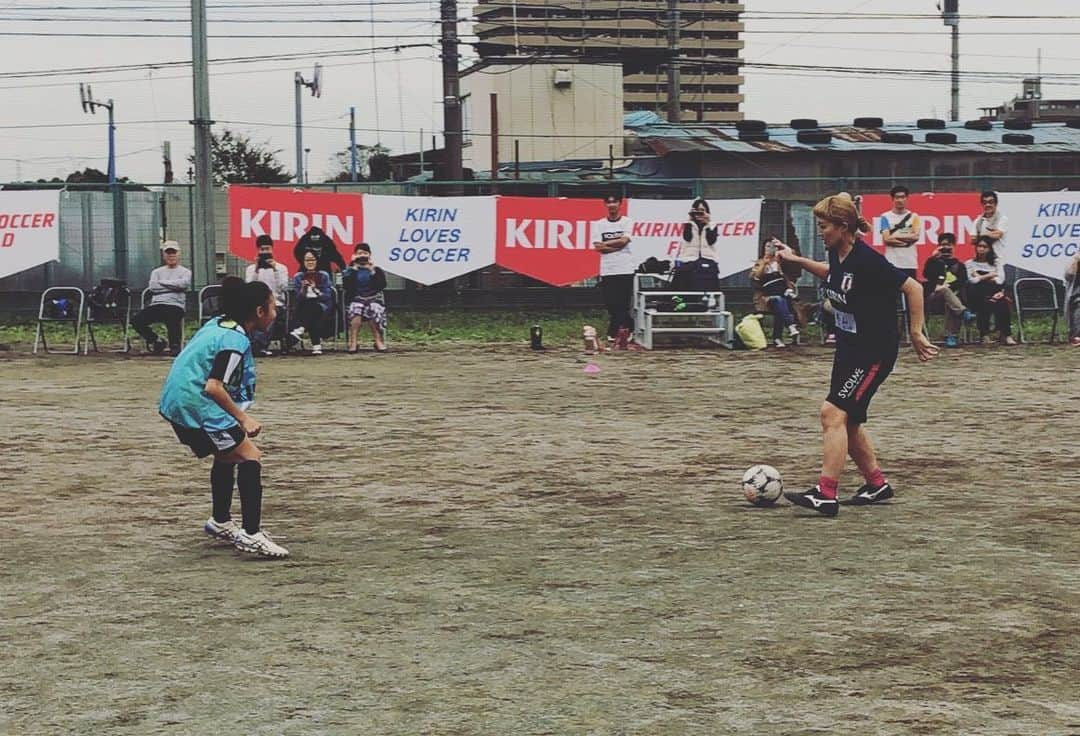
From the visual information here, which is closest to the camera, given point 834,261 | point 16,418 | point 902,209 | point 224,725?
point 224,725

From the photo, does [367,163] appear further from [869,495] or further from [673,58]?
[869,495]

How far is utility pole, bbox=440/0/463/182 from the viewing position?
32.9 meters

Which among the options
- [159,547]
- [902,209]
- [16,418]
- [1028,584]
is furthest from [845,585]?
[902,209]

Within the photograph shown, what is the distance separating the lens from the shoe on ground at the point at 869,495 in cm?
893

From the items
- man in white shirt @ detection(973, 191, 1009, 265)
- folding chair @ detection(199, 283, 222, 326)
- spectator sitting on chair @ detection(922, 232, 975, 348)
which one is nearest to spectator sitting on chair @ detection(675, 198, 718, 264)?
spectator sitting on chair @ detection(922, 232, 975, 348)

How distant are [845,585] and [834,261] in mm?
2717

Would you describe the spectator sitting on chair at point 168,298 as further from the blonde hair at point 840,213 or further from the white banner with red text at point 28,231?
the blonde hair at point 840,213

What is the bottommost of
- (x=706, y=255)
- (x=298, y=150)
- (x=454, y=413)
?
(x=454, y=413)

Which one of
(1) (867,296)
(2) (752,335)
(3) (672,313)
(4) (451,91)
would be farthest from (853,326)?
(4) (451,91)

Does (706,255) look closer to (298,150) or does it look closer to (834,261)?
(834,261)

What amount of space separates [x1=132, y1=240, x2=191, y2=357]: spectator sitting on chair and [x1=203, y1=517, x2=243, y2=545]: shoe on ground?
1215cm

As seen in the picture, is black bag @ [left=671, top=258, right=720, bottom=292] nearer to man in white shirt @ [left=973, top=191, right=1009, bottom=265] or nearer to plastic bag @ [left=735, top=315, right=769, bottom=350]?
plastic bag @ [left=735, top=315, right=769, bottom=350]

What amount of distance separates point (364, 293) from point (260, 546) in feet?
42.7

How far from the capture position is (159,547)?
781 cm
